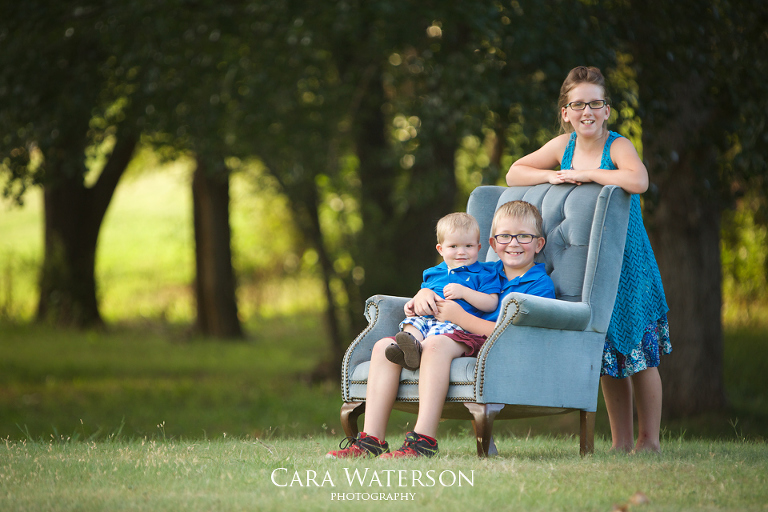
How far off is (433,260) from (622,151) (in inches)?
207

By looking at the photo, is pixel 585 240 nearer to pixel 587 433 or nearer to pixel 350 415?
pixel 587 433

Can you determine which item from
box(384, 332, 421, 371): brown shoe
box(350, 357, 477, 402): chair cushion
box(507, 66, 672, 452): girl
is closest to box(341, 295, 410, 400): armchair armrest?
box(350, 357, 477, 402): chair cushion

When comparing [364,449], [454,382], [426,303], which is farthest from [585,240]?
[364,449]

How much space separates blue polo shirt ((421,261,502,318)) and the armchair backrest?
378mm

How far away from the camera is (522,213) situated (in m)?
4.04

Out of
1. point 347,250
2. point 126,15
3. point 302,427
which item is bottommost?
point 302,427

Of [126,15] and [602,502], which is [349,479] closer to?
[602,502]

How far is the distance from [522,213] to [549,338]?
0.63 metres

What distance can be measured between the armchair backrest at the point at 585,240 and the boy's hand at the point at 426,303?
721 mm

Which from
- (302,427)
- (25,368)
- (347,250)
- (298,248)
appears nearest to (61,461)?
(302,427)

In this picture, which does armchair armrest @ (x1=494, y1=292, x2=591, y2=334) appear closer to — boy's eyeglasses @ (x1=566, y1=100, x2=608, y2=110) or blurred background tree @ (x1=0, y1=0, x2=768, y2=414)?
boy's eyeglasses @ (x1=566, y1=100, x2=608, y2=110)

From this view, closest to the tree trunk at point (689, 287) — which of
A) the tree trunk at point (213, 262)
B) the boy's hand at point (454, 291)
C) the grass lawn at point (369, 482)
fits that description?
the grass lawn at point (369, 482)

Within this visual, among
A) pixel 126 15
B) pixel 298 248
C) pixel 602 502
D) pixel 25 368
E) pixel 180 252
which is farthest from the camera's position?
pixel 180 252

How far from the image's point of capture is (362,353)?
413 cm
